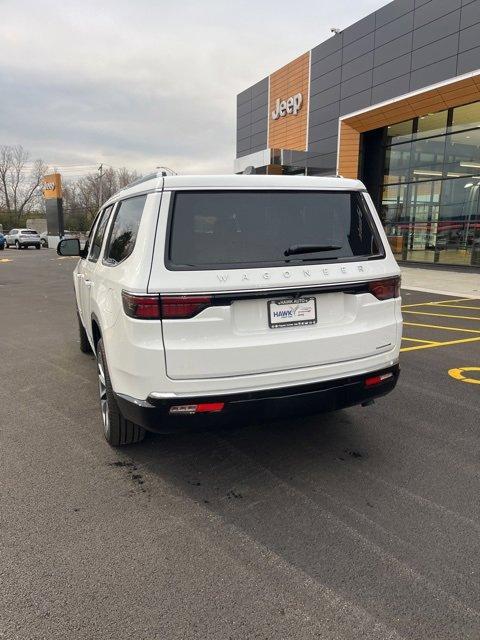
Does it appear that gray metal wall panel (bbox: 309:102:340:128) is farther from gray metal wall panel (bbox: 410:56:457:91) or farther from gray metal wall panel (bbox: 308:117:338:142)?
gray metal wall panel (bbox: 410:56:457:91)

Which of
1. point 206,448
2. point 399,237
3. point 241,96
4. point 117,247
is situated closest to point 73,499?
point 206,448

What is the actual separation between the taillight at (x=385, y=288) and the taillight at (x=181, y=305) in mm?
1159

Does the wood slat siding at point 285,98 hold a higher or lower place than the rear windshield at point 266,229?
higher

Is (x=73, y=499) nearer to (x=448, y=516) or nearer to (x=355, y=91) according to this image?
(x=448, y=516)

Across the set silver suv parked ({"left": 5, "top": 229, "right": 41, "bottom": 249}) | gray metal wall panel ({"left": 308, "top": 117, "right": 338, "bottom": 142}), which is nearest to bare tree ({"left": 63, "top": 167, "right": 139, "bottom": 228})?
silver suv parked ({"left": 5, "top": 229, "right": 41, "bottom": 249})

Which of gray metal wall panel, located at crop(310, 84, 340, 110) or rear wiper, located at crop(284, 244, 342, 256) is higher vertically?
gray metal wall panel, located at crop(310, 84, 340, 110)

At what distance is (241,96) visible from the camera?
29234 mm

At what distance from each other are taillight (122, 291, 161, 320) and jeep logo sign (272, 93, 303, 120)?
23.5 meters

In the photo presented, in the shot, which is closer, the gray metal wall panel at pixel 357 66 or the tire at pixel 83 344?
the tire at pixel 83 344

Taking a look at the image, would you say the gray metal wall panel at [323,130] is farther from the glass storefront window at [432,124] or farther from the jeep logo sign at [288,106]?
the glass storefront window at [432,124]

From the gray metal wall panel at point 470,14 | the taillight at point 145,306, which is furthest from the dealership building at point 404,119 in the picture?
the taillight at point 145,306

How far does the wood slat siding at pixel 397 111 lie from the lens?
15.5 m

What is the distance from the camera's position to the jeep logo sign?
77.3ft

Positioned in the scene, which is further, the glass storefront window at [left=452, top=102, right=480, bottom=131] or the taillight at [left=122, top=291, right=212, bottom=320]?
the glass storefront window at [left=452, top=102, right=480, bottom=131]
